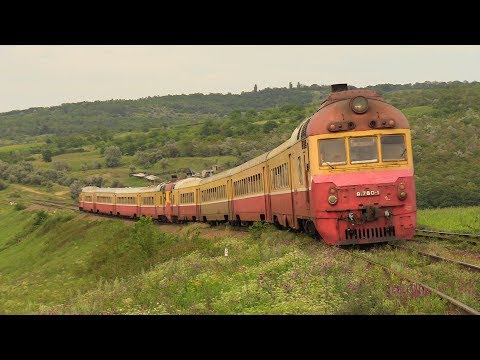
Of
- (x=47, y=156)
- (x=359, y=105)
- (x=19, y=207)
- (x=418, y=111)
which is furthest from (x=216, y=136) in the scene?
(x=359, y=105)

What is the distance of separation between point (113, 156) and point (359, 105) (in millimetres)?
105565

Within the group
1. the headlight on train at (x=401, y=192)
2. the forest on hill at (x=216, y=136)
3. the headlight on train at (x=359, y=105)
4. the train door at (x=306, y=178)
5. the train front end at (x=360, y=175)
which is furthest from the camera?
the forest on hill at (x=216, y=136)

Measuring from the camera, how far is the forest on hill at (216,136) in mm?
50119

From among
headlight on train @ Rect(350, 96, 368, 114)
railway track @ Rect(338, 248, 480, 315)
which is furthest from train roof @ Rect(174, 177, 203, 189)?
railway track @ Rect(338, 248, 480, 315)

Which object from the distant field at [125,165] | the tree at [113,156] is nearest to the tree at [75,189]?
the distant field at [125,165]

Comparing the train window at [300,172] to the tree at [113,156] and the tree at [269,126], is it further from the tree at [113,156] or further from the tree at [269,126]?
the tree at [113,156]

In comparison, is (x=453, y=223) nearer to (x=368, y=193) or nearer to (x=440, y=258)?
(x=368, y=193)

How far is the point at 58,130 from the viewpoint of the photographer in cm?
18125

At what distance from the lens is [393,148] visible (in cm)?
1548
